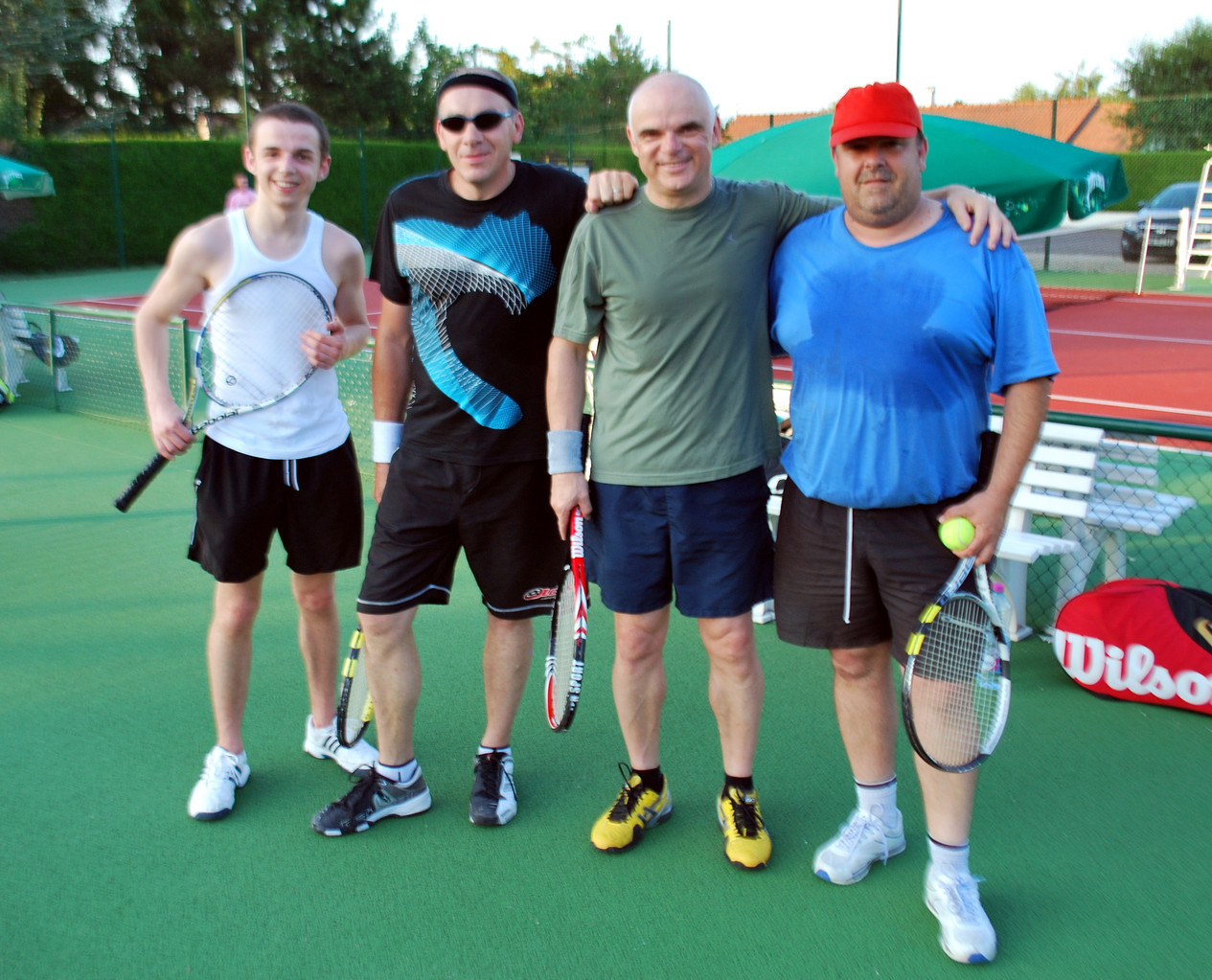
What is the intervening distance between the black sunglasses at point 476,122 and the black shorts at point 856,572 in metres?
1.13

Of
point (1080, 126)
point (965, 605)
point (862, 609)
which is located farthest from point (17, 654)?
point (1080, 126)

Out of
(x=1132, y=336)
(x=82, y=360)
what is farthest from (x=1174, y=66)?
(x=82, y=360)

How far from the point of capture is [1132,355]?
11039 millimetres

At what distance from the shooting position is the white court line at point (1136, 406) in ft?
26.8

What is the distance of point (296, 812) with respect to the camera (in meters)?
2.96

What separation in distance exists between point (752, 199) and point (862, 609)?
1.00 meters

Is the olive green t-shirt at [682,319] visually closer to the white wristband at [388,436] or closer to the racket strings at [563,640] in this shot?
the racket strings at [563,640]

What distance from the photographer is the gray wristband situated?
103 inches

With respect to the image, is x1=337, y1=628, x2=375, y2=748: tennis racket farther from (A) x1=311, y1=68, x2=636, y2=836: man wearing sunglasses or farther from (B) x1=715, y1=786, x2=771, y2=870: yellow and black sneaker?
(B) x1=715, y1=786, x2=771, y2=870: yellow and black sneaker

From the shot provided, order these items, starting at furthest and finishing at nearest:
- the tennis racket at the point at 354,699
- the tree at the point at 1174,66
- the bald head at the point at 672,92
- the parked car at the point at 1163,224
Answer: the tree at the point at 1174,66
the parked car at the point at 1163,224
the tennis racket at the point at 354,699
the bald head at the point at 672,92

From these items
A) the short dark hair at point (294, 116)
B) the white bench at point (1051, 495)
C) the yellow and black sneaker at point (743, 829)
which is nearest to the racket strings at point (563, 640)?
the yellow and black sneaker at point (743, 829)

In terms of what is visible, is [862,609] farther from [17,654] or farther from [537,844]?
[17,654]

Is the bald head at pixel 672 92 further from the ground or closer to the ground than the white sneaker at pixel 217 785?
further from the ground

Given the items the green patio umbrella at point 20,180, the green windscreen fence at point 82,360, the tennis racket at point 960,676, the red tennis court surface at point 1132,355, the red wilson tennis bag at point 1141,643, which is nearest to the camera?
the tennis racket at point 960,676
